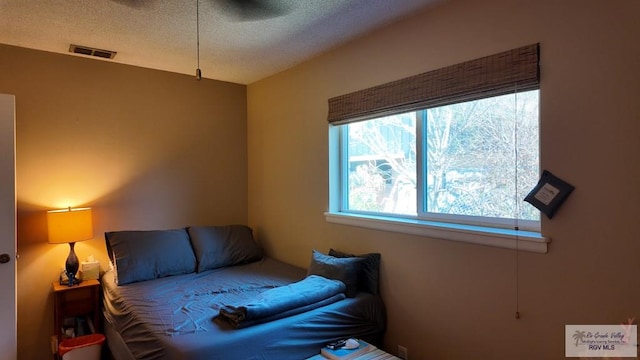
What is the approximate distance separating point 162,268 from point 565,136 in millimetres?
2827

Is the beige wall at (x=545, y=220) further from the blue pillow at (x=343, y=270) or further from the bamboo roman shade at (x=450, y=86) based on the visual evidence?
the blue pillow at (x=343, y=270)

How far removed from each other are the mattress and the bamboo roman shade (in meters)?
1.27

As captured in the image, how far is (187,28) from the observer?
246cm

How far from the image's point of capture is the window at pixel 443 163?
186 centimetres

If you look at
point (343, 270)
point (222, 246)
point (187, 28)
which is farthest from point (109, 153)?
point (343, 270)

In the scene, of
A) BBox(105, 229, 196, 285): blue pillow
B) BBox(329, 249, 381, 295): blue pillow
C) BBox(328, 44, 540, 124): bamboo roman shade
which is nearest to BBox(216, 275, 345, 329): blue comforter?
BBox(329, 249, 381, 295): blue pillow

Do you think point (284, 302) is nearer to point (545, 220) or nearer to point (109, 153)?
point (545, 220)

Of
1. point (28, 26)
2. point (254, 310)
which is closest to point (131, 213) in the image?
point (28, 26)

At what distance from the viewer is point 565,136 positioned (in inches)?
65.3

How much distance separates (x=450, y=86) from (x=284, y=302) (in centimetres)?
154

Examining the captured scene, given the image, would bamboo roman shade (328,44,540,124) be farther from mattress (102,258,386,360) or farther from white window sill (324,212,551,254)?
mattress (102,258,386,360)

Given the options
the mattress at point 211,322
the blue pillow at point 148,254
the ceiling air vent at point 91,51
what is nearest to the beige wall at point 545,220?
the mattress at point 211,322

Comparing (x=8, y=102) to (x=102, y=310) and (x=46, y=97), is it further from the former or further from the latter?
(x=102, y=310)

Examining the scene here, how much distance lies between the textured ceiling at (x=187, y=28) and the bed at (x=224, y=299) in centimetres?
149
